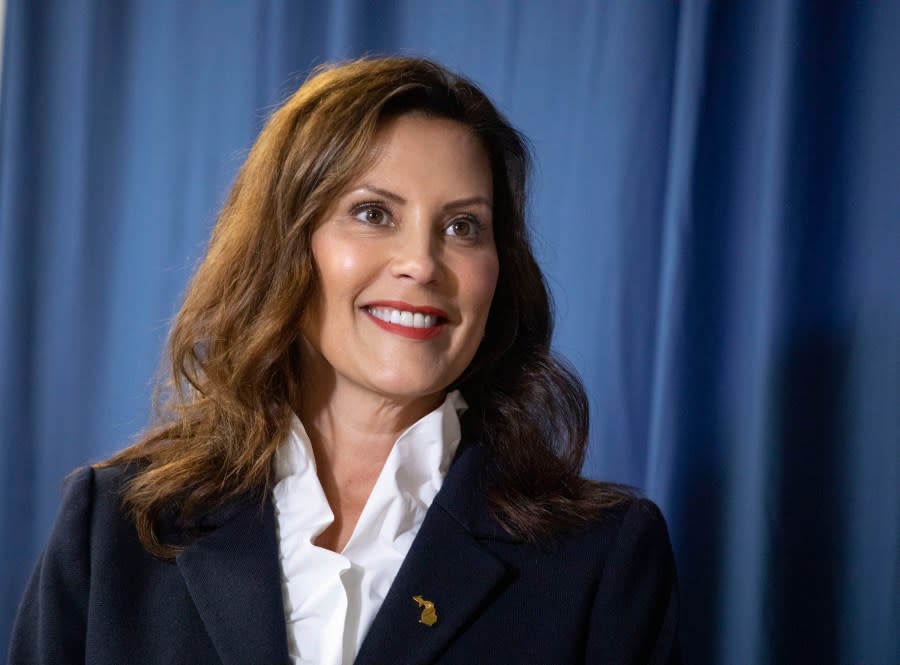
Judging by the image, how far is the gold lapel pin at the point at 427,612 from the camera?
1504 millimetres

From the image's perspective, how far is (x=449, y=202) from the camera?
1.63 metres

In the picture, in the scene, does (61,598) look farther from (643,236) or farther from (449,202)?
(643,236)

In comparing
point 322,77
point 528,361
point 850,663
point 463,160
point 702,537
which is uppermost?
point 322,77

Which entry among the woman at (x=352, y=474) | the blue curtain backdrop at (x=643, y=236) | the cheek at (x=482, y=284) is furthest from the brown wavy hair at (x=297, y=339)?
the blue curtain backdrop at (x=643, y=236)

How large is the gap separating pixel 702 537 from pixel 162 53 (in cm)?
166

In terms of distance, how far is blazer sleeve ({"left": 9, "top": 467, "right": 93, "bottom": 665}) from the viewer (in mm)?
1535

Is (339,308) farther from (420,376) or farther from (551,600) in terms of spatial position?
(551,600)

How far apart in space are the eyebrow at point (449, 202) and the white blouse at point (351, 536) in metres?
0.34

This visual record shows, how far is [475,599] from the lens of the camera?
5.07 feet

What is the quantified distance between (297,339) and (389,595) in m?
0.48

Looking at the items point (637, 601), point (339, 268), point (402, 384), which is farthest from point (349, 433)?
point (637, 601)

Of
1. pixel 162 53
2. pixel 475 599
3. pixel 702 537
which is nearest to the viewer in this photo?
pixel 475 599

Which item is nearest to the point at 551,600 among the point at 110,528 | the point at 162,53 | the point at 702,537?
the point at 702,537

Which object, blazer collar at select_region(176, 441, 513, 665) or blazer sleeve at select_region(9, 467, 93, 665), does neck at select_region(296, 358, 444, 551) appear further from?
blazer sleeve at select_region(9, 467, 93, 665)
